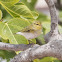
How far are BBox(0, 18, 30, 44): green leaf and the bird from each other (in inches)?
0.5

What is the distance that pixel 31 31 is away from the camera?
0.47 meters

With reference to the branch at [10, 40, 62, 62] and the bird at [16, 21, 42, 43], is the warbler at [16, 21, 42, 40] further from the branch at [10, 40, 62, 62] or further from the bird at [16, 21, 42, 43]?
the branch at [10, 40, 62, 62]

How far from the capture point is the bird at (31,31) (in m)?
0.45

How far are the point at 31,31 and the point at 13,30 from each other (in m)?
0.05

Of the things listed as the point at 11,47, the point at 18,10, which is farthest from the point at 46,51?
the point at 18,10

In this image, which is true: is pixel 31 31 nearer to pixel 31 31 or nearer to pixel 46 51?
pixel 31 31

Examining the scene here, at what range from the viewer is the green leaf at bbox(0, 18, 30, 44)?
44cm

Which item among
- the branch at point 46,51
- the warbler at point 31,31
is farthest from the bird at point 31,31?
the branch at point 46,51

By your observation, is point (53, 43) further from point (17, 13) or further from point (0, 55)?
point (0, 55)

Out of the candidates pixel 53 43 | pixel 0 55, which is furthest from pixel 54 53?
pixel 0 55

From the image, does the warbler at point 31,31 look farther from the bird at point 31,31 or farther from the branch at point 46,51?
the branch at point 46,51

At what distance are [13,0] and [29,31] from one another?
91mm

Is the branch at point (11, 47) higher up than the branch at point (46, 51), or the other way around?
the branch at point (46, 51)

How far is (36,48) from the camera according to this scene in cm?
35
